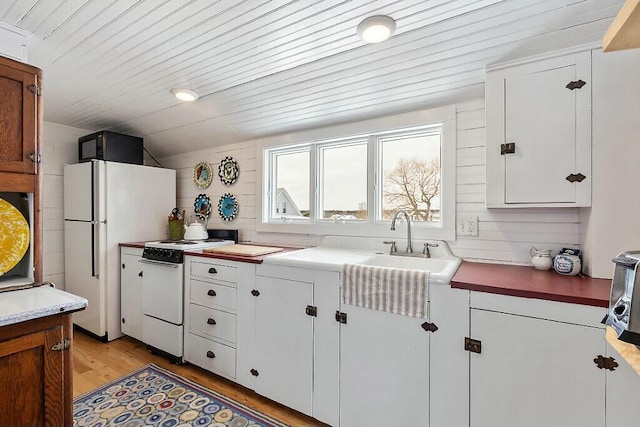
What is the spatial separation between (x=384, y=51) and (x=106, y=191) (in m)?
2.68

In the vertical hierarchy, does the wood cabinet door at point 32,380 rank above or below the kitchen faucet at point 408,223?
below

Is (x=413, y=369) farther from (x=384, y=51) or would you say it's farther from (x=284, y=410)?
(x=384, y=51)

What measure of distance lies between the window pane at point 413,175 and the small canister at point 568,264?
0.77m

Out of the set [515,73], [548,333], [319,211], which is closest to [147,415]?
[319,211]

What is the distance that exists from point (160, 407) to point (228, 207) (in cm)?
181

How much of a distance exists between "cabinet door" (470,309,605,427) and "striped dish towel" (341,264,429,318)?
0.25 meters

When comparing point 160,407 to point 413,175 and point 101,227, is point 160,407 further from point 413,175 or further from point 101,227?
point 413,175

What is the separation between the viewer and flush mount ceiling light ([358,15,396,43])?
1498 millimetres

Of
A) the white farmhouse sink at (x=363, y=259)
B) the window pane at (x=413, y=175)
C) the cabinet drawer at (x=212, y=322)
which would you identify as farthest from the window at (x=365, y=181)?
the cabinet drawer at (x=212, y=322)

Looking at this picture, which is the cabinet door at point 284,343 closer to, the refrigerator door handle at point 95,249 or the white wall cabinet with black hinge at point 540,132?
the white wall cabinet with black hinge at point 540,132

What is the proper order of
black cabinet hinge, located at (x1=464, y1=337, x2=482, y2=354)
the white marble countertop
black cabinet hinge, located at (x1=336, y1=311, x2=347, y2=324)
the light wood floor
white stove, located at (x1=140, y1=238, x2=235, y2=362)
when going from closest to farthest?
the white marble countertop → black cabinet hinge, located at (x1=464, y1=337, x2=482, y2=354) → black cabinet hinge, located at (x1=336, y1=311, x2=347, y2=324) → the light wood floor → white stove, located at (x1=140, y1=238, x2=235, y2=362)

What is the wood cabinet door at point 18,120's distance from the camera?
1.42 meters

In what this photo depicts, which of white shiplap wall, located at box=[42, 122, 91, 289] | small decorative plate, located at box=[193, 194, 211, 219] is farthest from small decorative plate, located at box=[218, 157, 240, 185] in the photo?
white shiplap wall, located at box=[42, 122, 91, 289]

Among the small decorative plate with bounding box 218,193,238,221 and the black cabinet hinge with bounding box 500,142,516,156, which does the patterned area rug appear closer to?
the small decorative plate with bounding box 218,193,238,221
